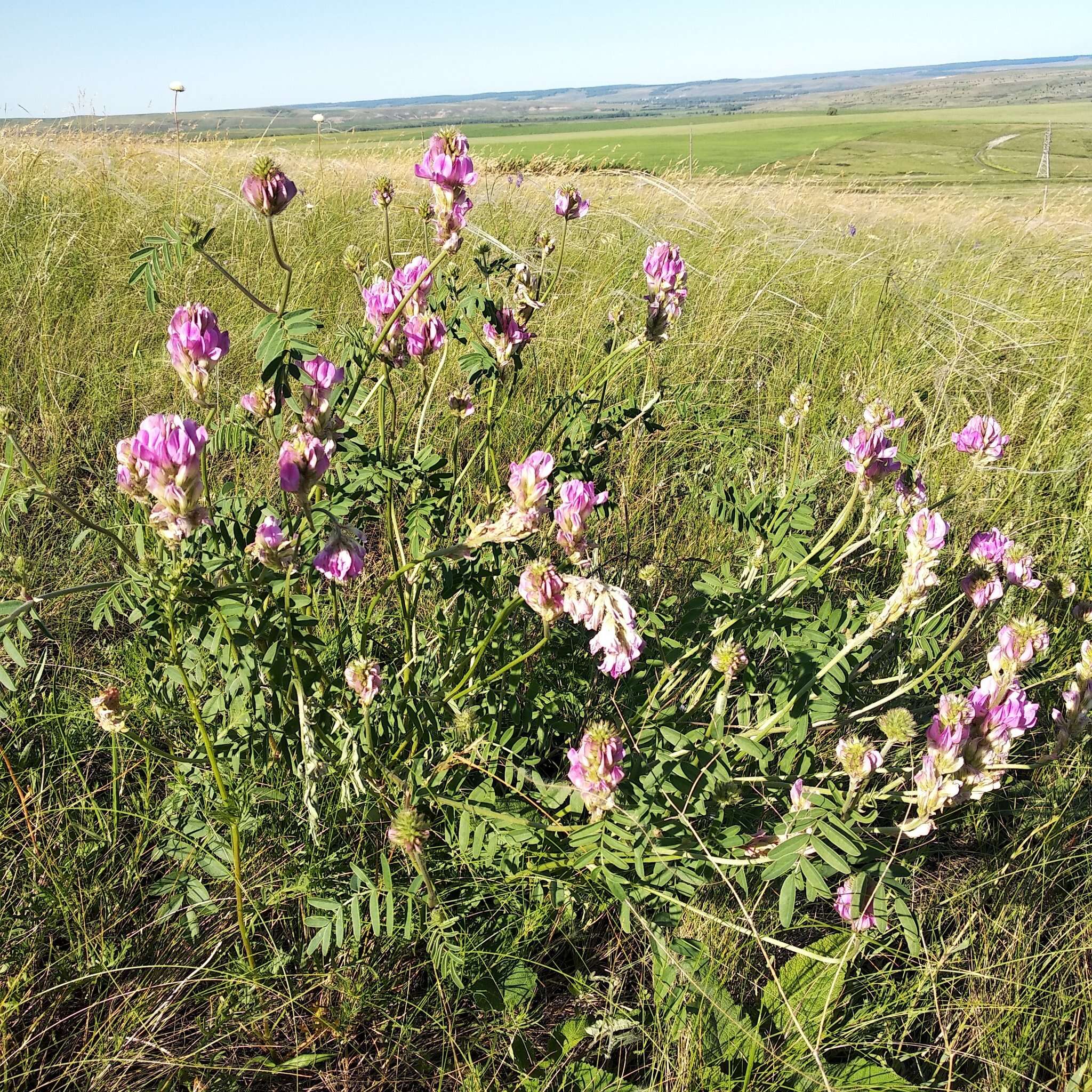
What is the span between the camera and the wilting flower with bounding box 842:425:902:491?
5.74 ft

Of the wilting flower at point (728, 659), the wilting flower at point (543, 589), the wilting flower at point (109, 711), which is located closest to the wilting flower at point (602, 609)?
the wilting flower at point (543, 589)

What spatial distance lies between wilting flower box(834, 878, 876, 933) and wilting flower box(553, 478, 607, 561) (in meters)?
0.77

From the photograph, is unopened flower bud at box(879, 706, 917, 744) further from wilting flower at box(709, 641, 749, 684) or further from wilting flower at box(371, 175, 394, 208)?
wilting flower at box(371, 175, 394, 208)

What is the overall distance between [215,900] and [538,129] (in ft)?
222

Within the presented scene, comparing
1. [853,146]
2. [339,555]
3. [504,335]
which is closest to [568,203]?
[504,335]

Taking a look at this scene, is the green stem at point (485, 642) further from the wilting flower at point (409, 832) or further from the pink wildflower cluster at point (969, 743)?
A: the pink wildflower cluster at point (969, 743)

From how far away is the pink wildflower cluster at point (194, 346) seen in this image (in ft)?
4.45

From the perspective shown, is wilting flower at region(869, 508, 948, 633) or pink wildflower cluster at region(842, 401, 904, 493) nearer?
wilting flower at region(869, 508, 948, 633)

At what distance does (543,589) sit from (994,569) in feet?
3.68

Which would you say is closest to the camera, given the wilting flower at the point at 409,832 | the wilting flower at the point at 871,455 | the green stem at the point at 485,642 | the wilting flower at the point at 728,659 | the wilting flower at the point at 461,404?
the wilting flower at the point at 409,832

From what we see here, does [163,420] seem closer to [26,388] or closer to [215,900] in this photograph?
[215,900]

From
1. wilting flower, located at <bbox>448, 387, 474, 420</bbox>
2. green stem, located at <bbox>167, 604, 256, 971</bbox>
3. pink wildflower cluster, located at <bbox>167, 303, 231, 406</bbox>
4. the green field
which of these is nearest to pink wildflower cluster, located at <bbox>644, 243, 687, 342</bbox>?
wilting flower, located at <bbox>448, 387, 474, 420</bbox>

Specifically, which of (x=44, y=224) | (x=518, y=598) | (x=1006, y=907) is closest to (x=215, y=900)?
(x=518, y=598)

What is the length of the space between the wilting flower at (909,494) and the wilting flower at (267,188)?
4.88 feet
